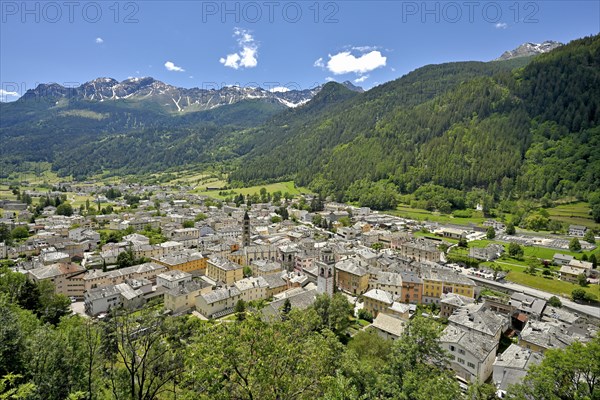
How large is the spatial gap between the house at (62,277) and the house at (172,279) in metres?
12.5

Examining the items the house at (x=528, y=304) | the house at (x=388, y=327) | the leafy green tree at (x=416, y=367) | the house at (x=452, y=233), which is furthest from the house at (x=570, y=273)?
the leafy green tree at (x=416, y=367)

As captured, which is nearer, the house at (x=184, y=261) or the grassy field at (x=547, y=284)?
the grassy field at (x=547, y=284)

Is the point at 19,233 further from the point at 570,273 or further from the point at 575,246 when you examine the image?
the point at 575,246

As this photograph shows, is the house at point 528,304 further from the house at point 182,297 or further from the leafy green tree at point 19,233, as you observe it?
the leafy green tree at point 19,233

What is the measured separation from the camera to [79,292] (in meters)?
51.9

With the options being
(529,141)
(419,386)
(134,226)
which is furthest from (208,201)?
(529,141)

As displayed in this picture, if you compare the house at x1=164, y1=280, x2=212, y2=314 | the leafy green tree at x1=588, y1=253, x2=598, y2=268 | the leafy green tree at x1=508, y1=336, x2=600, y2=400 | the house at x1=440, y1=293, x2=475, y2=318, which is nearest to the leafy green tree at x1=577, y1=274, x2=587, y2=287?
the leafy green tree at x1=588, y1=253, x2=598, y2=268

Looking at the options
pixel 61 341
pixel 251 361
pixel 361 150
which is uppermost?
pixel 361 150

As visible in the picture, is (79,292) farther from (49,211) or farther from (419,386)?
(49,211)

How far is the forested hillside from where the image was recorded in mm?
121125

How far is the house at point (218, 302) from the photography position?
4522cm

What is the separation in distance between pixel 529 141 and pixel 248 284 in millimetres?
144146

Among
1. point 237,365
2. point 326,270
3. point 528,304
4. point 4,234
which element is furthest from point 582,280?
point 4,234

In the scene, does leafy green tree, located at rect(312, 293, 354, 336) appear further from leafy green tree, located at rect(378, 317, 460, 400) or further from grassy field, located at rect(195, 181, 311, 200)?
grassy field, located at rect(195, 181, 311, 200)
